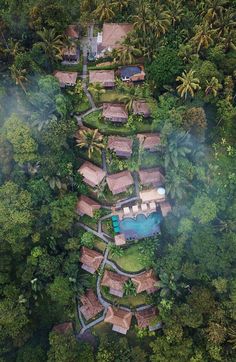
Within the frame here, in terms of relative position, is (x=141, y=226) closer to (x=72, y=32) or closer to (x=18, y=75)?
(x=18, y=75)

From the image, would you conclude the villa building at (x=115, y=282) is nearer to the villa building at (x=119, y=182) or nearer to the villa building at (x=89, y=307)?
the villa building at (x=89, y=307)

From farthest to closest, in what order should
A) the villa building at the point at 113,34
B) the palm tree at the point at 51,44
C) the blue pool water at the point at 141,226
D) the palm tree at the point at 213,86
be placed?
the villa building at the point at 113,34, the palm tree at the point at 51,44, the blue pool water at the point at 141,226, the palm tree at the point at 213,86

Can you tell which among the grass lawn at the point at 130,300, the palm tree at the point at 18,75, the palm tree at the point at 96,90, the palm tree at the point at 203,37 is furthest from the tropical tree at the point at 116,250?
the palm tree at the point at 203,37

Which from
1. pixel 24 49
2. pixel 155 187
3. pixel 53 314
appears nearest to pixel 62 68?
pixel 24 49

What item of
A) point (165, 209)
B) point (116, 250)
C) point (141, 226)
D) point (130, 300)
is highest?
point (165, 209)

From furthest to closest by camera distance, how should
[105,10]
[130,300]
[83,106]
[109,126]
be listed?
[105,10] → [83,106] → [109,126] → [130,300]

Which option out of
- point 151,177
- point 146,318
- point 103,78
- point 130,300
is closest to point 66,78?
point 103,78

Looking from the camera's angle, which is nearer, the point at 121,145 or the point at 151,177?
the point at 151,177
